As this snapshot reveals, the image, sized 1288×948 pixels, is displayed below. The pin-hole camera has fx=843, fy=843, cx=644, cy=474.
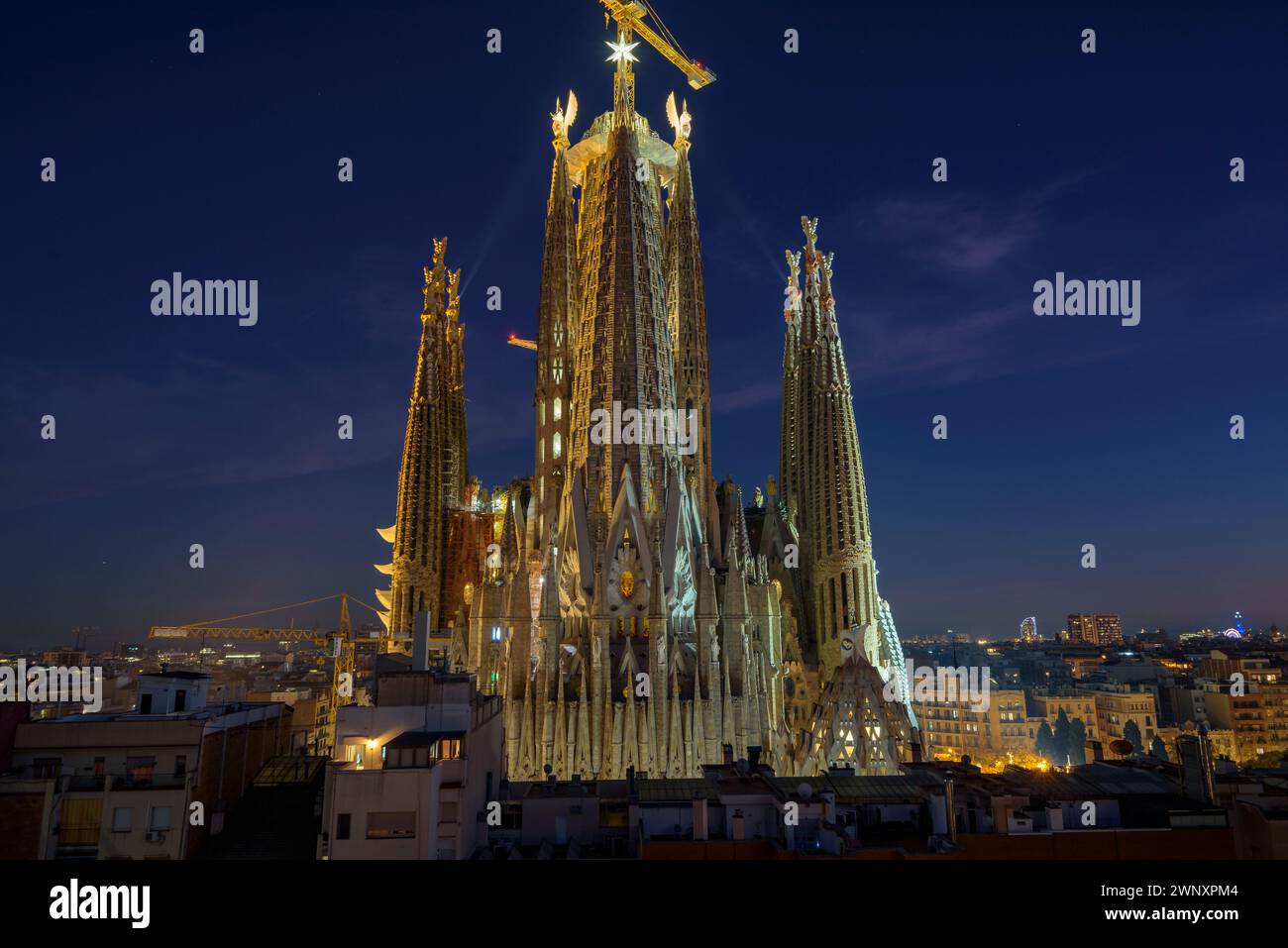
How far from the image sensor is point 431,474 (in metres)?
49.9

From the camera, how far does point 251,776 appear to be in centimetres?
2266

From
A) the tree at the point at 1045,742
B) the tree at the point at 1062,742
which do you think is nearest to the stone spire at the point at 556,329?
the tree at the point at 1062,742

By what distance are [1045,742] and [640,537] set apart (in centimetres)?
4659

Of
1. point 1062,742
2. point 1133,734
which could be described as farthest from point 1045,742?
point 1133,734

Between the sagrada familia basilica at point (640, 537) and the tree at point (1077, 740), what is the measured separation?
23085 mm

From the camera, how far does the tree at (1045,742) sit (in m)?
63.8

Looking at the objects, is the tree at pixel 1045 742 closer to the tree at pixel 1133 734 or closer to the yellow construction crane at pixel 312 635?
the tree at pixel 1133 734

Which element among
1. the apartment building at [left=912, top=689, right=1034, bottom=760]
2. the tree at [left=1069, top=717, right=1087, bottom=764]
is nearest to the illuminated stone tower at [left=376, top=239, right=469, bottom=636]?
the apartment building at [left=912, top=689, right=1034, bottom=760]

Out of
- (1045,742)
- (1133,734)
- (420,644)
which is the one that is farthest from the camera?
(1045,742)

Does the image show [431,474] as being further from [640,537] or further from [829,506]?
[829,506]

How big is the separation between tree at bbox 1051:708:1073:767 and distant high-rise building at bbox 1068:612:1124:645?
86.8m
